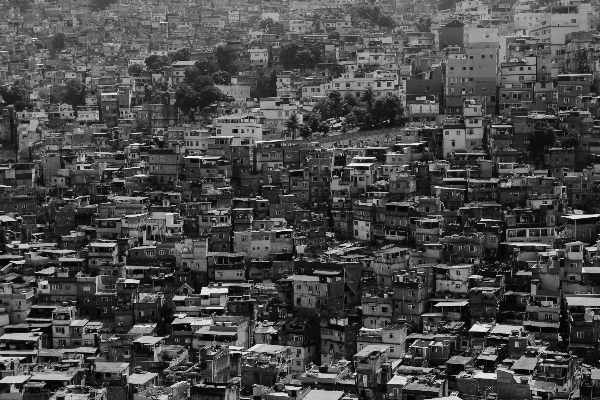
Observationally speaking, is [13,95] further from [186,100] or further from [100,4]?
[100,4]

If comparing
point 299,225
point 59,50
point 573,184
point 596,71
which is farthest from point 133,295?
point 59,50

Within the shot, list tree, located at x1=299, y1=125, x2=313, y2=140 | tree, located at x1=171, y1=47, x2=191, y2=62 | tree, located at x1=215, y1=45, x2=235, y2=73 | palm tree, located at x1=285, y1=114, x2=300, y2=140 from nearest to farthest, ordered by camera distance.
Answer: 1. tree, located at x1=299, y1=125, x2=313, y2=140
2. palm tree, located at x1=285, y1=114, x2=300, y2=140
3. tree, located at x1=215, y1=45, x2=235, y2=73
4. tree, located at x1=171, y1=47, x2=191, y2=62

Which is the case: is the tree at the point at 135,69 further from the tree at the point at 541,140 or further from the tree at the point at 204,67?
the tree at the point at 541,140

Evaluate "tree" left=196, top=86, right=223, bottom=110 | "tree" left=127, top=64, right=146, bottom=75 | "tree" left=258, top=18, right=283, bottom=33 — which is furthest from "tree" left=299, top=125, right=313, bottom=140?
"tree" left=258, top=18, right=283, bottom=33

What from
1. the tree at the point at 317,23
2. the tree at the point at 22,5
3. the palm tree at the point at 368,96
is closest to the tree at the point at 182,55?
the tree at the point at 317,23

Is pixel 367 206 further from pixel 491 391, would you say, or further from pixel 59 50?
pixel 59 50

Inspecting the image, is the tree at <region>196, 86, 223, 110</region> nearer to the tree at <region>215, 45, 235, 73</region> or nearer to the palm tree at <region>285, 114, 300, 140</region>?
the palm tree at <region>285, 114, 300, 140</region>
